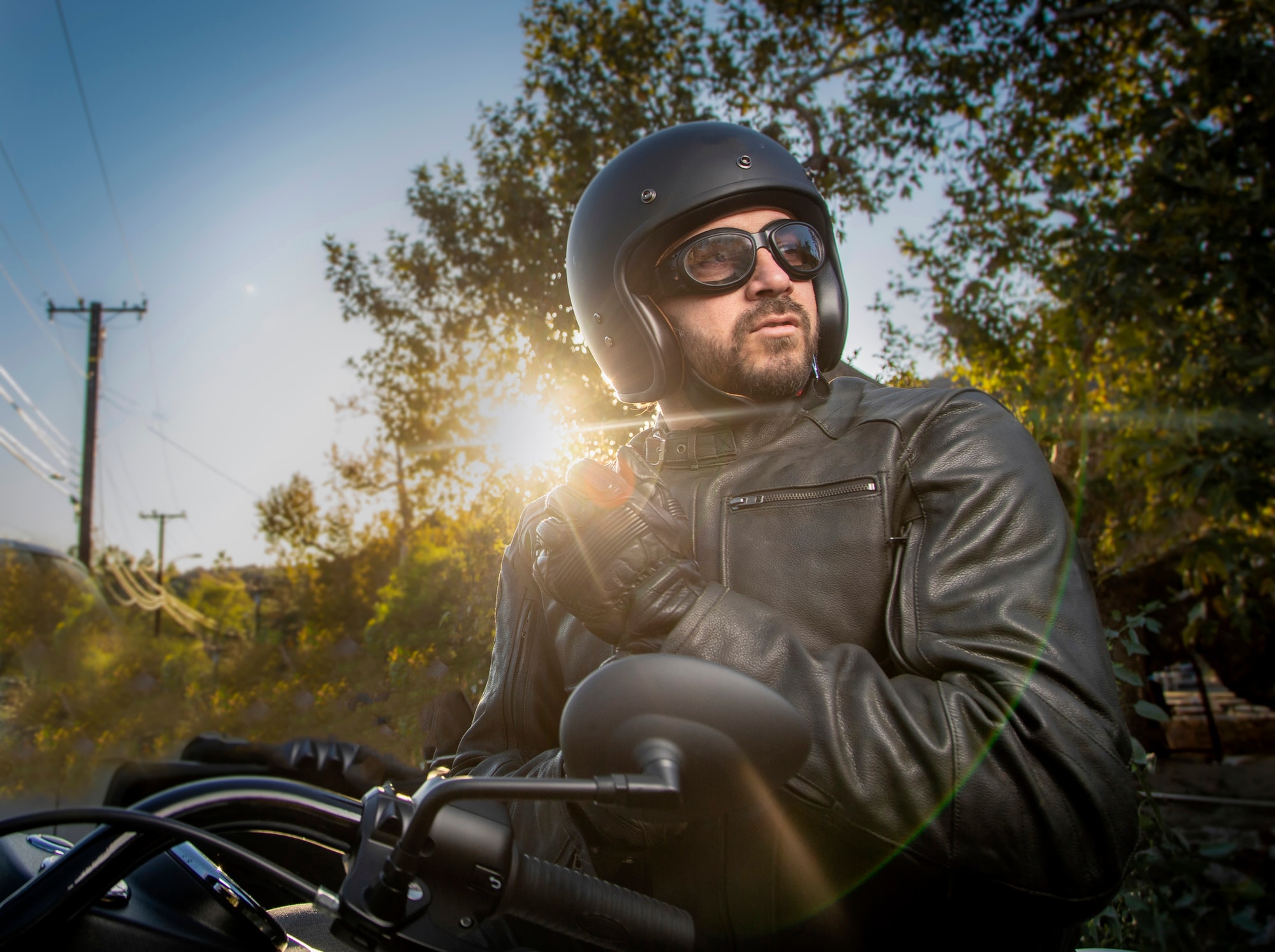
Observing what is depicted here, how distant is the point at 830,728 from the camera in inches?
44.8

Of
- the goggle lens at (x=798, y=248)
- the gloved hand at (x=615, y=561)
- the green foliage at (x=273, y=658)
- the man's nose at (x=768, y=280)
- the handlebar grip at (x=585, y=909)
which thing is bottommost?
the green foliage at (x=273, y=658)

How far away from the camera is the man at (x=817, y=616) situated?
3.65ft

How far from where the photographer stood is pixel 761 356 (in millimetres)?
1819

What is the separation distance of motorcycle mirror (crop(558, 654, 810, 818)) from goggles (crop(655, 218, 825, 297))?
126cm

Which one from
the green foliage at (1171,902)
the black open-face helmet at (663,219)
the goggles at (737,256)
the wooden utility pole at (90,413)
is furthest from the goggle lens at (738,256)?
the wooden utility pole at (90,413)

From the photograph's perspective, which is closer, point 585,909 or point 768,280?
point 585,909

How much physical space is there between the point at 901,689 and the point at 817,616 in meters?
0.29

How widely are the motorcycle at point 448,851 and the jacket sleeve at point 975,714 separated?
33cm

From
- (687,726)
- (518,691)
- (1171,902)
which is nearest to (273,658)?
(518,691)

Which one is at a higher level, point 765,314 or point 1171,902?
point 765,314

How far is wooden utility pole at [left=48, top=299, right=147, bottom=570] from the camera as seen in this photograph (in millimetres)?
20125

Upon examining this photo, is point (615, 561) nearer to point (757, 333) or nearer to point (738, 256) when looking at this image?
point (757, 333)

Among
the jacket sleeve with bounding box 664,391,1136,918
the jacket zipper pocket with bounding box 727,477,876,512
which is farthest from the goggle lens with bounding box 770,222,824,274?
the jacket sleeve with bounding box 664,391,1136,918

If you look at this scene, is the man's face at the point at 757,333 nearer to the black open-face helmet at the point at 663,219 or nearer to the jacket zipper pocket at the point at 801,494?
the black open-face helmet at the point at 663,219
